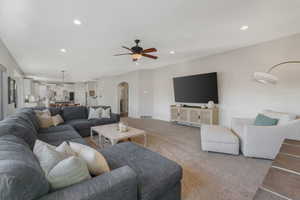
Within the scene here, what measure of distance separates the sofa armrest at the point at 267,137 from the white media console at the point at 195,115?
1.79 metres

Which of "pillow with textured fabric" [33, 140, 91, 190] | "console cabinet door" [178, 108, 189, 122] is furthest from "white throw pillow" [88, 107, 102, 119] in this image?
"pillow with textured fabric" [33, 140, 91, 190]

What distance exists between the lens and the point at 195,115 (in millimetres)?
4750

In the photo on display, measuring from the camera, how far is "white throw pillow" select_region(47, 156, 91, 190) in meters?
0.93

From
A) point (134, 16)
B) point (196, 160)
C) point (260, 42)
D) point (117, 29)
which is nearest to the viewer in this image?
point (134, 16)

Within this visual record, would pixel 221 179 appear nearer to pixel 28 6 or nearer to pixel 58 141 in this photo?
pixel 58 141

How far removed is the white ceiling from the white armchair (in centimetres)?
200

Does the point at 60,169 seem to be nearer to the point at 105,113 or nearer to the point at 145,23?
the point at 145,23

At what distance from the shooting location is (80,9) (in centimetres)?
207

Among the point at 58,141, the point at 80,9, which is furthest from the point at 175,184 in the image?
the point at 80,9

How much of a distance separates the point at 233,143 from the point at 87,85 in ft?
36.8

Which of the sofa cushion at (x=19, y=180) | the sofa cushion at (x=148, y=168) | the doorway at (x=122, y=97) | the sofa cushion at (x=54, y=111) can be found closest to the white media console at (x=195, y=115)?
the sofa cushion at (x=148, y=168)

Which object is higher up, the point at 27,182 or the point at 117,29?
the point at 117,29

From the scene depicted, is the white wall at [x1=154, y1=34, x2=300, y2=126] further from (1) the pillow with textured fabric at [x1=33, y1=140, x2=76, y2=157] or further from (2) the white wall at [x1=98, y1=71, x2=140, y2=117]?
(1) the pillow with textured fabric at [x1=33, y1=140, x2=76, y2=157]

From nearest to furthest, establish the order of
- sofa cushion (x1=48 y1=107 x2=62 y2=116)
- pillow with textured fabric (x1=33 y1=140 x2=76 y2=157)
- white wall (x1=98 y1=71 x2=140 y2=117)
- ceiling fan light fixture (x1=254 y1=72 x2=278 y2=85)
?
pillow with textured fabric (x1=33 y1=140 x2=76 y2=157)
ceiling fan light fixture (x1=254 y1=72 x2=278 y2=85)
sofa cushion (x1=48 y1=107 x2=62 y2=116)
white wall (x1=98 y1=71 x2=140 y2=117)
